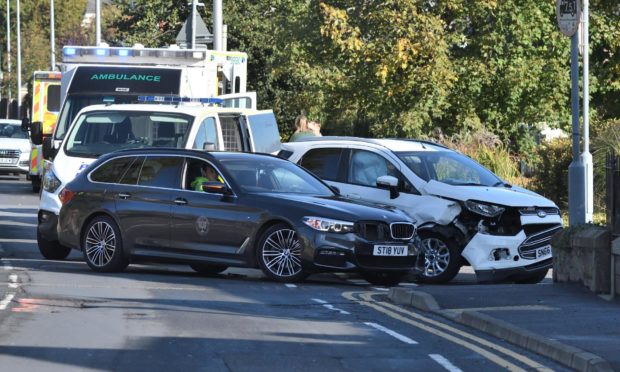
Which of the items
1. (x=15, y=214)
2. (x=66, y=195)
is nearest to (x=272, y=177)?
(x=66, y=195)

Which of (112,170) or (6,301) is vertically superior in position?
(112,170)

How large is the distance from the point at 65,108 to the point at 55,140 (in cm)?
109

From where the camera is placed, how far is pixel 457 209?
1572cm

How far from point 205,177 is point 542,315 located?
17.3ft

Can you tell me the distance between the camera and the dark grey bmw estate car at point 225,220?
14.8 metres

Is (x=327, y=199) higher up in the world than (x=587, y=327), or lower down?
higher up

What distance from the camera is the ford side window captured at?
59.8ft

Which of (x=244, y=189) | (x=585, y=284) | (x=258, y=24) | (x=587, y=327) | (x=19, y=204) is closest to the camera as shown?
(x=587, y=327)

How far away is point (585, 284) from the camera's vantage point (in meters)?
13.9

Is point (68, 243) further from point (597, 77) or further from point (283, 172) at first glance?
point (597, 77)

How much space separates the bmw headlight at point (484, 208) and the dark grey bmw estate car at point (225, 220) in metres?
0.93

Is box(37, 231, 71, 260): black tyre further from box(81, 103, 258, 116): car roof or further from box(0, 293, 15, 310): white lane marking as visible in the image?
box(0, 293, 15, 310): white lane marking

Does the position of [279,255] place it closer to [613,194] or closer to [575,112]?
[613,194]

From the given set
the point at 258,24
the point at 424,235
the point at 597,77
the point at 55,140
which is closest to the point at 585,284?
the point at 424,235
